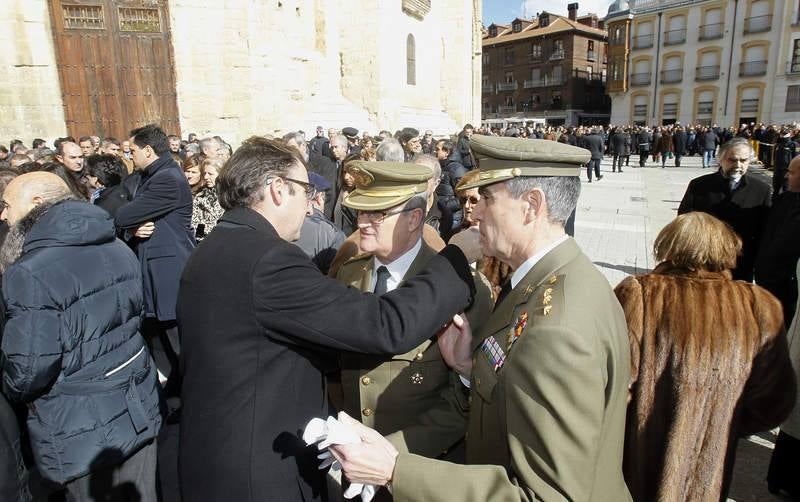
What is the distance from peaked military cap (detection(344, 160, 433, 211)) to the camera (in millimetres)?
1870

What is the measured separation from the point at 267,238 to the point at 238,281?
0.56 feet

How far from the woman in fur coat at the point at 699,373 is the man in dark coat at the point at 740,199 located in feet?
9.72

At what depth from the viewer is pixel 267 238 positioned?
1.59 metres

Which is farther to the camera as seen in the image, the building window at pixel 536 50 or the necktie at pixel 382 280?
the building window at pixel 536 50

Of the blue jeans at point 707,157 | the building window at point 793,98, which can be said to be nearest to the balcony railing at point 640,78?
the building window at point 793,98

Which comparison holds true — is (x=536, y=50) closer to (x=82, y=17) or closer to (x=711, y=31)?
(x=711, y=31)

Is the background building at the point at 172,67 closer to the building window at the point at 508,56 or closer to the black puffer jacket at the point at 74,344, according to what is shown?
the black puffer jacket at the point at 74,344

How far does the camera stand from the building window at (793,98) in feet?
111

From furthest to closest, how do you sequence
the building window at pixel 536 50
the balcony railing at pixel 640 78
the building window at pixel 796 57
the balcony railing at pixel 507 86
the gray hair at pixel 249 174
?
1. the balcony railing at pixel 507 86
2. the building window at pixel 536 50
3. the balcony railing at pixel 640 78
4. the building window at pixel 796 57
5. the gray hair at pixel 249 174

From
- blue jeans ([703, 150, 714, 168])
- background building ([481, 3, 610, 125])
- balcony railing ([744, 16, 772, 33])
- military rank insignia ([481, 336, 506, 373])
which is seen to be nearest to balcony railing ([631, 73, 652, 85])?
balcony railing ([744, 16, 772, 33])

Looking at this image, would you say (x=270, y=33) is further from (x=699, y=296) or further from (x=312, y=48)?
(x=699, y=296)

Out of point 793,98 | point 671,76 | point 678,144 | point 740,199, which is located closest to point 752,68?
point 793,98

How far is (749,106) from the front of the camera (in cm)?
3603

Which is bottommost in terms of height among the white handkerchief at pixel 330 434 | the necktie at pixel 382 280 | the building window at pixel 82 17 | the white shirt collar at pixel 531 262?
the white handkerchief at pixel 330 434
